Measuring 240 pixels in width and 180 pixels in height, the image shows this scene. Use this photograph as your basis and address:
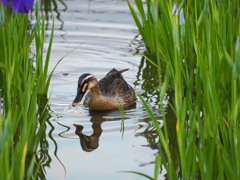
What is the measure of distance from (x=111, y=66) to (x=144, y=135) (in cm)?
274

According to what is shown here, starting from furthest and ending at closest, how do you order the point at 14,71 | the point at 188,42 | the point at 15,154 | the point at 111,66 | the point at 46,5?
the point at 46,5 → the point at 111,66 → the point at 188,42 → the point at 14,71 → the point at 15,154

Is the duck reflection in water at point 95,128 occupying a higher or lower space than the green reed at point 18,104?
lower

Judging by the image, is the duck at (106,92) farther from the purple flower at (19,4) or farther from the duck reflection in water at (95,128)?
the purple flower at (19,4)

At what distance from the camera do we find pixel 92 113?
293 inches

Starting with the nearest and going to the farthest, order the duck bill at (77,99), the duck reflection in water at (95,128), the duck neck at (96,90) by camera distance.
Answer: the duck reflection in water at (95,128) → the duck bill at (77,99) → the duck neck at (96,90)

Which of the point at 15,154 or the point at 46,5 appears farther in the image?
the point at 46,5

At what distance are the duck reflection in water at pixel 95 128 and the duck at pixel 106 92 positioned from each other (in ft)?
0.41

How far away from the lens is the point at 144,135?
6.22 m


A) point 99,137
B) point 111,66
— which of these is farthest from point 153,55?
point 99,137

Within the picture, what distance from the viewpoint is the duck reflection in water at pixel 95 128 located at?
609 centimetres

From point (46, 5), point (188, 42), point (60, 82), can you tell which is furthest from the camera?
point (46, 5)

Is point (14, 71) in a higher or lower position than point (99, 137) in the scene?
higher

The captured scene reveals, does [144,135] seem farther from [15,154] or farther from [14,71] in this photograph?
[15,154]

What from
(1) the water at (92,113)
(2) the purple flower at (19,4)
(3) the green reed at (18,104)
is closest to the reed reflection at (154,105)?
(1) the water at (92,113)
